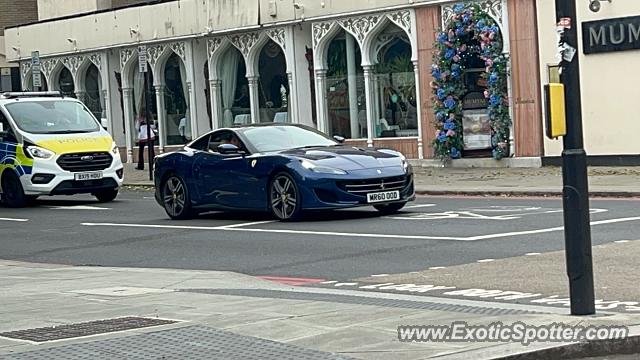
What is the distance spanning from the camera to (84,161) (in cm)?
2438

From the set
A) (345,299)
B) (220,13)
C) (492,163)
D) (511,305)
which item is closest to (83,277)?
(345,299)

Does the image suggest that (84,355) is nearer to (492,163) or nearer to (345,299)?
(345,299)

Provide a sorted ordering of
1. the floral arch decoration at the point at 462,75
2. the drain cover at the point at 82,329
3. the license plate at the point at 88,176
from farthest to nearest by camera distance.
Answer: the floral arch decoration at the point at 462,75
the license plate at the point at 88,176
the drain cover at the point at 82,329

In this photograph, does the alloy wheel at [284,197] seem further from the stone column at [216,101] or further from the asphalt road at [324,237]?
the stone column at [216,101]

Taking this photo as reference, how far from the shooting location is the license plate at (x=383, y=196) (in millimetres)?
17453

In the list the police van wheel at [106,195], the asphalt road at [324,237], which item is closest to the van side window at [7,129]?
the police van wheel at [106,195]

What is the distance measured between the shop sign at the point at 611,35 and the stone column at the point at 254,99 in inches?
463

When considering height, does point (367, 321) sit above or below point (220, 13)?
below

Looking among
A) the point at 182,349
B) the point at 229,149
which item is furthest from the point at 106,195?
the point at 182,349

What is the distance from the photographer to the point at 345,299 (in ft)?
35.6

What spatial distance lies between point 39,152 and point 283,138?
7.04m

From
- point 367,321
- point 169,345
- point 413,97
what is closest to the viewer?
point 169,345

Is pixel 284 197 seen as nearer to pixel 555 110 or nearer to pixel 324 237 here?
pixel 324 237

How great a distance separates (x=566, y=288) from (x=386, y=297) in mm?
1532
